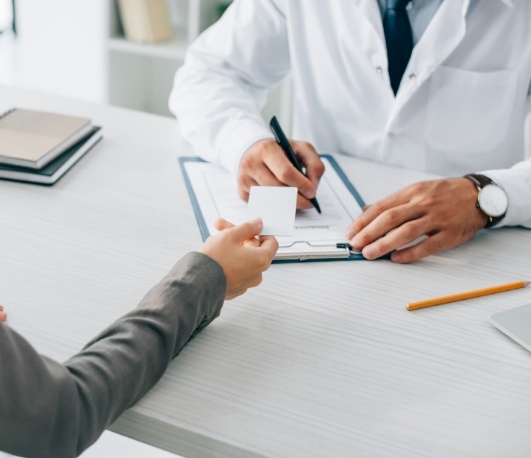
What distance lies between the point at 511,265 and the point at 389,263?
0.60 feet

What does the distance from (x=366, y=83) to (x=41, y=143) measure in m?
0.68

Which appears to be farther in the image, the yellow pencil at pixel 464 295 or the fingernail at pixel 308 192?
the fingernail at pixel 308 192

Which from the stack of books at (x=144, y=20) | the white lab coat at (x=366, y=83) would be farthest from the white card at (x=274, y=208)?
the stack of books at (x=144, y=20)

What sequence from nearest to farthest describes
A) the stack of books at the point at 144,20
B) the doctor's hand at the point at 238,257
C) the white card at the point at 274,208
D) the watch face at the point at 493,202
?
the doctor's hand at the point at 238,257 < the white card at the point at 274,208 < the watch face at the point at 493,202 < the stack of books at the point at 144,20

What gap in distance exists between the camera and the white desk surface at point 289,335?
708 millimetres

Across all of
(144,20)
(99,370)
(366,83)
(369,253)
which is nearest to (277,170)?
(369,253)

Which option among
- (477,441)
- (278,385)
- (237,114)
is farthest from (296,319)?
(237,114)

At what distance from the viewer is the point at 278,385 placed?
2.50 ft

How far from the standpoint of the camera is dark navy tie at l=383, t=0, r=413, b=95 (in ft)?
4.60

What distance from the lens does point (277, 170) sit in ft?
3.82

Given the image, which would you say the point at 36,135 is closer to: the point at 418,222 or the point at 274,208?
the point at 274,208

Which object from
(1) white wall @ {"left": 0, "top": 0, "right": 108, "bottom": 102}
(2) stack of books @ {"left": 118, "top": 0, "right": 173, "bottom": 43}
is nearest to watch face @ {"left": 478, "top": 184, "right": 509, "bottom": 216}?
(2) stack of books @ {"left": 118, "top": 0, "right": 173, "bottom": 43}

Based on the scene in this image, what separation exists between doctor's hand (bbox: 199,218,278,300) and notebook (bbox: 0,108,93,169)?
1.43 ft

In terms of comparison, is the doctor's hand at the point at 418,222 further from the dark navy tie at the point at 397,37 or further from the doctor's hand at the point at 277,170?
the dark navy tie at the point at 397,37
